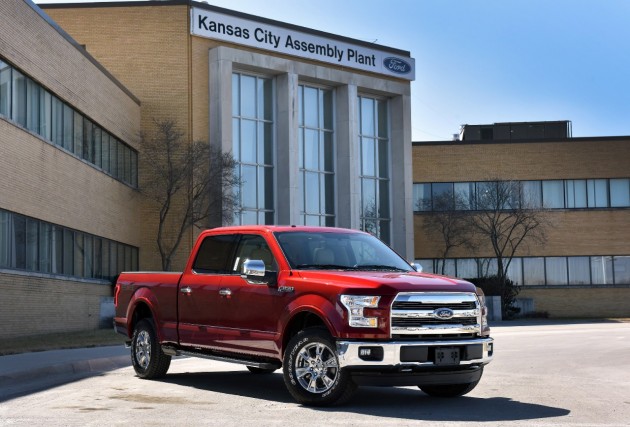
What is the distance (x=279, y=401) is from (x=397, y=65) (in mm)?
43802

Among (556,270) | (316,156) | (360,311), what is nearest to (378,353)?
(360,311)

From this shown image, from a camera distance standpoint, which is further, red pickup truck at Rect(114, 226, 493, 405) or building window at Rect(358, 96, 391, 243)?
building window at Rect(358, 96, 391, 243)

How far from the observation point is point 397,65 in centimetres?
5409

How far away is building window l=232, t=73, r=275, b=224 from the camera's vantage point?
47.7 meters

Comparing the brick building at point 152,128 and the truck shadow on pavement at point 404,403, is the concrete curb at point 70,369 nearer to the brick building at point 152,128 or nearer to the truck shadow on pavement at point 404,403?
the truck shadow on pavement at point 404,403

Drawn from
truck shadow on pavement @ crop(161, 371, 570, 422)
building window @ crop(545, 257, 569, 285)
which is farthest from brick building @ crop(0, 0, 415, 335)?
truck shadow on pavement @ crop(161, 371, 570, 422)

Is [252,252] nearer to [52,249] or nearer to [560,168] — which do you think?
[52,249]

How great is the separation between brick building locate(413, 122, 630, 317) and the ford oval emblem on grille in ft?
158

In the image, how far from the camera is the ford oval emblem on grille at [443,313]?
11.1m

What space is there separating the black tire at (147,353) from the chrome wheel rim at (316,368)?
138 inches

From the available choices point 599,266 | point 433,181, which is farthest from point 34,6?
point 599,266

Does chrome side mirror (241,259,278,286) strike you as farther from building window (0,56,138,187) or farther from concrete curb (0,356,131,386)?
building window (0,56,138,187)

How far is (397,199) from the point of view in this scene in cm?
5438

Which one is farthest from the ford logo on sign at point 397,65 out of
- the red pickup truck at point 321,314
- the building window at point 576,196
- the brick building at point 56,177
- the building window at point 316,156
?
the red pickup truck at point 321,314
